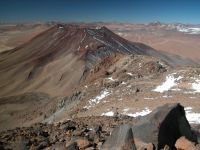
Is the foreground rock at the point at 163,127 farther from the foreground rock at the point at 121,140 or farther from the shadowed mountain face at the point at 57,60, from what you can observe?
the shadowed mountain face at the point at 57,60

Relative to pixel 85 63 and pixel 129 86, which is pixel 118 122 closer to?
pixel 129 86

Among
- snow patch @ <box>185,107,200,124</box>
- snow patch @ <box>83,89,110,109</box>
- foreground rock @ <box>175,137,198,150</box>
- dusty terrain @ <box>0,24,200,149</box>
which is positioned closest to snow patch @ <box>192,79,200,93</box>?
dusty terrain @ <box>0,24,200,149</box>

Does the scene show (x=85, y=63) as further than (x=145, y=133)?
Yes

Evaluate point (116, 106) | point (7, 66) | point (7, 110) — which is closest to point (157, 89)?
point (116, 106)

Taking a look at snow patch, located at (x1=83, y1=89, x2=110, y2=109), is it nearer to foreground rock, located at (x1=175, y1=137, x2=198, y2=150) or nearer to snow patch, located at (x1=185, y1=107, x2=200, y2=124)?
snow patch, located at (x1=185, y1=107, x2=200, y2=124)

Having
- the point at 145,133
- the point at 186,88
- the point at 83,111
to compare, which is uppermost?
the point at 145,133

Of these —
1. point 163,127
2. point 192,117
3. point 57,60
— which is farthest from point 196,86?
point 57,60

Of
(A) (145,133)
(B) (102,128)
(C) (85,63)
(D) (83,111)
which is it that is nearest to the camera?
(A) (145,133)
